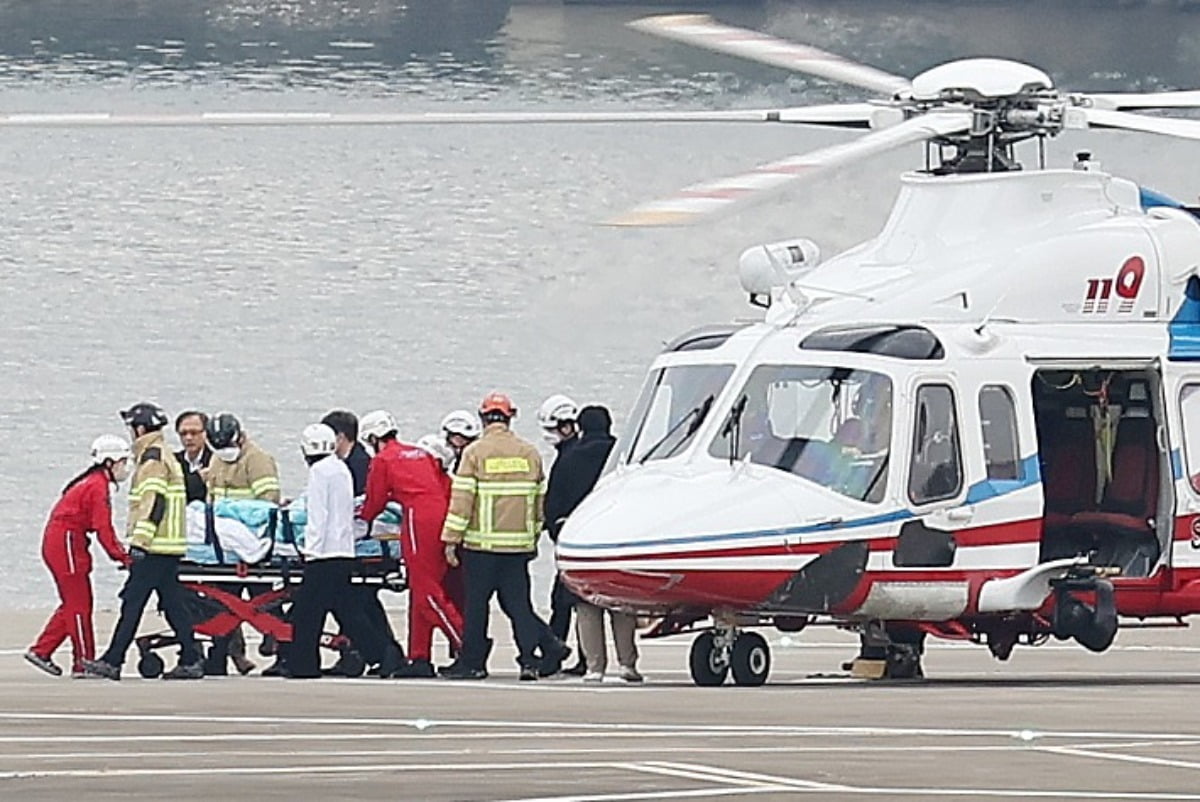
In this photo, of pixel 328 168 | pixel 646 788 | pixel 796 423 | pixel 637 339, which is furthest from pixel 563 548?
pixel 328 168

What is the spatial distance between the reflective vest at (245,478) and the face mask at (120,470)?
1.45ft

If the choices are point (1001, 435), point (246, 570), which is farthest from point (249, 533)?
point (1001, 435)

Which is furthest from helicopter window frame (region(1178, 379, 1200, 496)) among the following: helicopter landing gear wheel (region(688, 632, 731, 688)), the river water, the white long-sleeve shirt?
the river water

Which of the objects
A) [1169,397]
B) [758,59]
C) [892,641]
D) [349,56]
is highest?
[758,59]

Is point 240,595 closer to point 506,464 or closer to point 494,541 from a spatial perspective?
point 494,541

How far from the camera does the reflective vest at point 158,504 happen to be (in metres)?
14.4

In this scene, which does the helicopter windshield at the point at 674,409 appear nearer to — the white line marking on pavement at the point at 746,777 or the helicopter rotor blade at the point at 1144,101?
the helicopter rotor blade at the point at 1144,101

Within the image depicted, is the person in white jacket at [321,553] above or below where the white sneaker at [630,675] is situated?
above

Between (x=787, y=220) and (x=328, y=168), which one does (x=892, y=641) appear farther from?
(x=328, y=168)

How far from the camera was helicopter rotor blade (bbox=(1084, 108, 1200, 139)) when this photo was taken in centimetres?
1355

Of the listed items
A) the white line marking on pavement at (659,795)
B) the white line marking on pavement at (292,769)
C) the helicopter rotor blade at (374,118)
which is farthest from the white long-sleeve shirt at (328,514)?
the white line marking on pavement at (659,795)

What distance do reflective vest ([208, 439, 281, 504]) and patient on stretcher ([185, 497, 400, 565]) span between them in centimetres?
7

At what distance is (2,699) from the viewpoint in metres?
12.5

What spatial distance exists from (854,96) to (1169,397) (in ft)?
172
